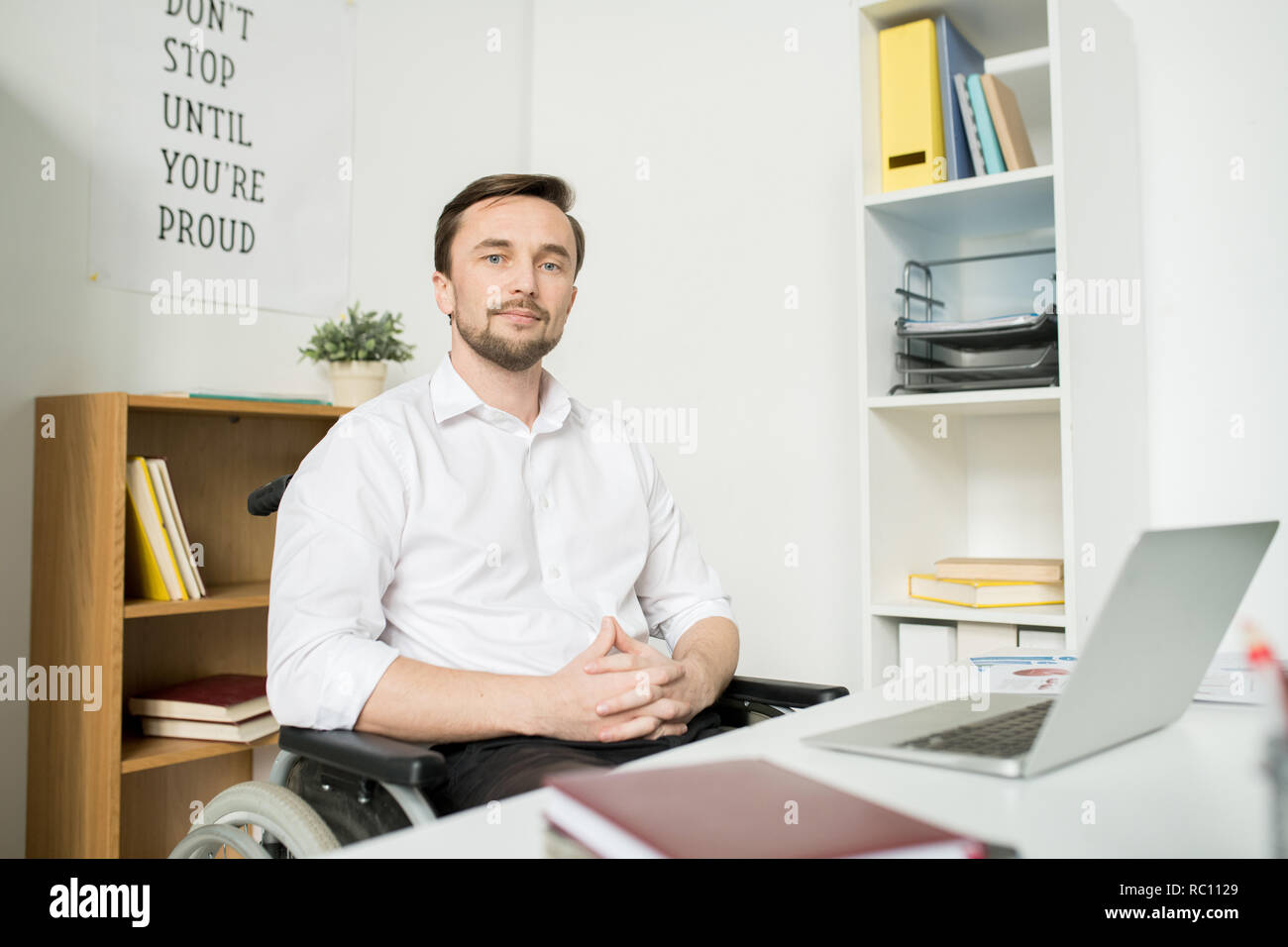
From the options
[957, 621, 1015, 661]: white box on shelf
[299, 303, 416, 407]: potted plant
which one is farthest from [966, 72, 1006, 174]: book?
[299, 303, 416, 407]: potted plant

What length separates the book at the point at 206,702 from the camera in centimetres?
205

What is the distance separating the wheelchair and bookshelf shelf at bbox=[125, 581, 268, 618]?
78cm

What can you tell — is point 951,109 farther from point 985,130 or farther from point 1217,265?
point 1217,265

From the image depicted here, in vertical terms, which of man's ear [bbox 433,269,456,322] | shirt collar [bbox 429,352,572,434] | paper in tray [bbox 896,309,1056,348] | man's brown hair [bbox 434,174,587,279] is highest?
man's brown hair [bbox 434,174,587,279]

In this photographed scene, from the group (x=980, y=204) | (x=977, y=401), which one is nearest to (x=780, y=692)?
(x=977, y=401)

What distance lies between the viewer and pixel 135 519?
2008 millimetres

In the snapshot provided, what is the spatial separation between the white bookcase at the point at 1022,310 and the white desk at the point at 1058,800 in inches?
36.7

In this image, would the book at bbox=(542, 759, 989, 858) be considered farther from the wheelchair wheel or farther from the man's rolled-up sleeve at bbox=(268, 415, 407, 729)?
the man's rolled-up sleeve at bbox=(268, 415, 407, 729)

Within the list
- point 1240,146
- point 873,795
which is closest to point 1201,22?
point 1240,146

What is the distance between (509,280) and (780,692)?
80 centimetres

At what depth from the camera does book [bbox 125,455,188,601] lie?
1.99 meters

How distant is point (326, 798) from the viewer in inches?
48.0

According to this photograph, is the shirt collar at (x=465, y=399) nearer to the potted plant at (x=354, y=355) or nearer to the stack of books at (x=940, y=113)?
the potted plant at (x=354, y=355)
